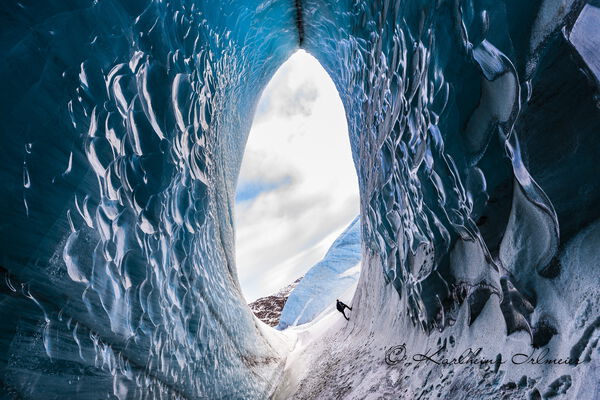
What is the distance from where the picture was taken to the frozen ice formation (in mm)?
775

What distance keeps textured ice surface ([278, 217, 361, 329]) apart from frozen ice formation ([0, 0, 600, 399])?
534 centimetres

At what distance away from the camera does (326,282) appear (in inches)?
294

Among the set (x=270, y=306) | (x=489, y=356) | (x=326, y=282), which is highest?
(x=270, y=306)

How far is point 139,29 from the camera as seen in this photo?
1184mm

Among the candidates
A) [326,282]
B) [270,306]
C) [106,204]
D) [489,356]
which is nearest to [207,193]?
[106,204]

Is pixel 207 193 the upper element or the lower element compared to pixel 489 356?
upper

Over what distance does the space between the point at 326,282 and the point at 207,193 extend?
5831 millimetres

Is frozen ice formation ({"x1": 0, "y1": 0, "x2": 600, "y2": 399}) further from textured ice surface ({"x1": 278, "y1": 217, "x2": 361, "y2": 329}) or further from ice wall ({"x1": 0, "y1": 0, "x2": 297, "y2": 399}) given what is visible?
textured ice surface ({"x1": 278, "y1": 217, "x2": 361, "y2": 329})

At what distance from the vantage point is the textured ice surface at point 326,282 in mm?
7191

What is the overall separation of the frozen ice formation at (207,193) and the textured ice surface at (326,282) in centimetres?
534

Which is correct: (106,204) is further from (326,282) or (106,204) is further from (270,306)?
(270,306)

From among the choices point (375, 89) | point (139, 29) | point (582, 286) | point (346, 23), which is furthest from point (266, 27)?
point (582, 286)

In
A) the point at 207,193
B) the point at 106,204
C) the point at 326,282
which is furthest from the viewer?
the point at 326,282

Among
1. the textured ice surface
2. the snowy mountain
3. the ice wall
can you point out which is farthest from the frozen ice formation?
the snowy mountain
